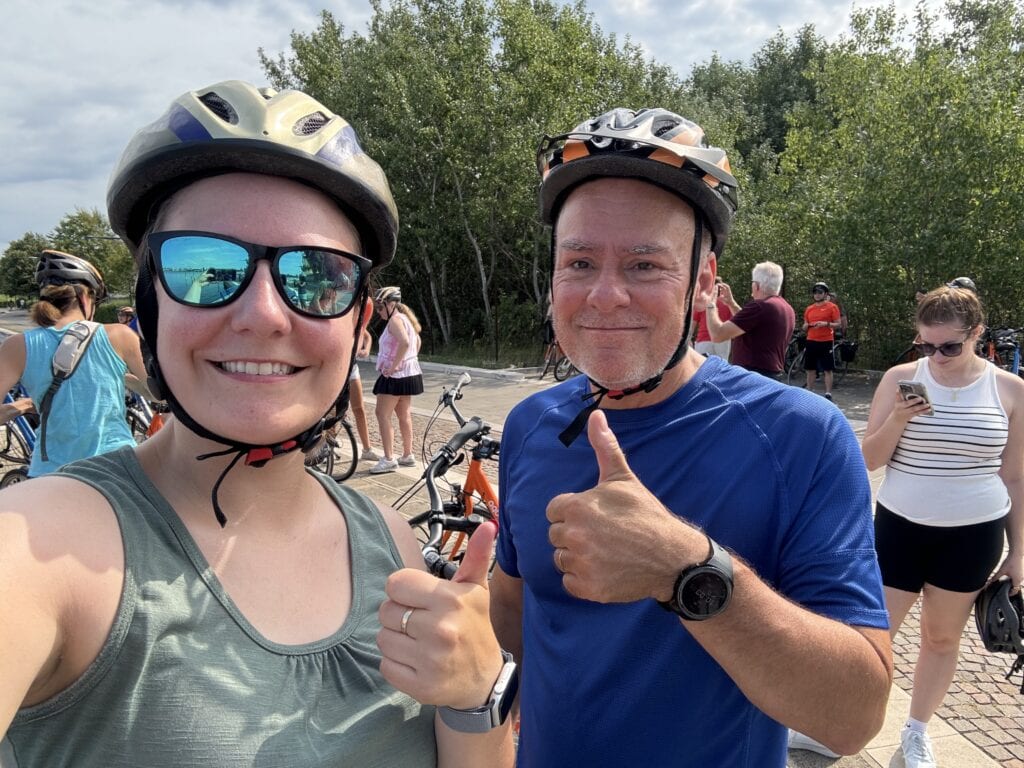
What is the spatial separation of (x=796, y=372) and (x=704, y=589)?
14.1 meters

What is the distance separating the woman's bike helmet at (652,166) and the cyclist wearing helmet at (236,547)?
0.56 metres

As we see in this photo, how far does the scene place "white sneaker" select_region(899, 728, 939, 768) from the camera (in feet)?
9.80

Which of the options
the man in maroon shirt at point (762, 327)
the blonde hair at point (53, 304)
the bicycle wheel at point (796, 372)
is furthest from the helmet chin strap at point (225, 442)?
the bicycle wheel at point (796, 372)

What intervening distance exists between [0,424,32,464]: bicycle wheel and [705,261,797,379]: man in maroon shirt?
7.53 meters

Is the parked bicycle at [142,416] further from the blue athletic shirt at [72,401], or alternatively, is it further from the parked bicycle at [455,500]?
the parked bicycle at [455,500]

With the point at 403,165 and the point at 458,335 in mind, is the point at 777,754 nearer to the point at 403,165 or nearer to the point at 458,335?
the point at 403,165

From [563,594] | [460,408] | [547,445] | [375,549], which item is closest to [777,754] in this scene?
[563,594]

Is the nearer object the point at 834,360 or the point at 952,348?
the point at 952,348

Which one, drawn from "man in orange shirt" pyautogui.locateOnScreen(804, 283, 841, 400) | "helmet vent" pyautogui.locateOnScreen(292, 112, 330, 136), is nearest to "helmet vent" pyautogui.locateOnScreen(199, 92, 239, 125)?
"helmet vent" pyautogui.locateOnScreen(292, 112, 330, 136)

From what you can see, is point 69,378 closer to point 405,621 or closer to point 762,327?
point 405,621

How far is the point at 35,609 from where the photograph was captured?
0.91 metres

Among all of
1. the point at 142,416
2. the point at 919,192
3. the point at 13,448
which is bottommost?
the point at 13,448

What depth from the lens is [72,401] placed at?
382 centimetres

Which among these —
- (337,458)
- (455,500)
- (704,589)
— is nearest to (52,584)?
(704,589)
